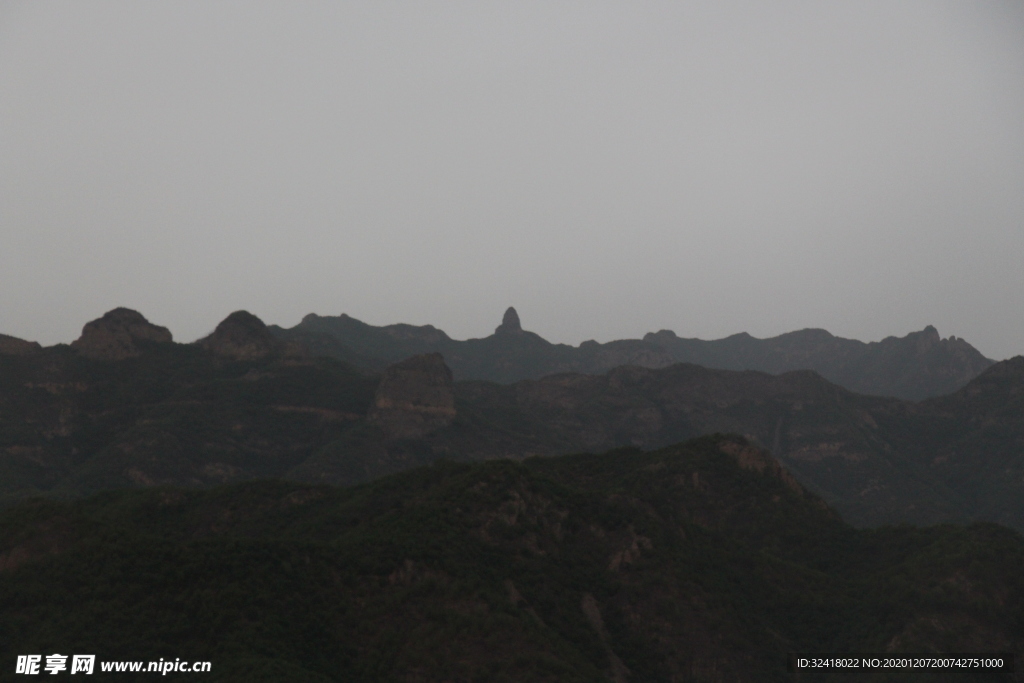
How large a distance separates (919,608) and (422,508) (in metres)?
42.5

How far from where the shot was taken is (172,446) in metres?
147

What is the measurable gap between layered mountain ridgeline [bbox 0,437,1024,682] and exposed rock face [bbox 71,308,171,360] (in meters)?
112

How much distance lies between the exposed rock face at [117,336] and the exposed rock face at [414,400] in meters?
61.1

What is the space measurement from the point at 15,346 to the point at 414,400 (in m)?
90.1

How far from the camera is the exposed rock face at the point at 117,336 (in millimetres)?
177000

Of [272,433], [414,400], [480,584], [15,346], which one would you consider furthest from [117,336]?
[480,584]

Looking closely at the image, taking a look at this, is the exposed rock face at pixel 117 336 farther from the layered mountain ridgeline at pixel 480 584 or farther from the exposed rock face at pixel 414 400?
the layered mountain ridgeline at pixel 480 584

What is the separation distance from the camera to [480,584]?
190 feet

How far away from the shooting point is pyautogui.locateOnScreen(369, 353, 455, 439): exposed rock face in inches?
7008

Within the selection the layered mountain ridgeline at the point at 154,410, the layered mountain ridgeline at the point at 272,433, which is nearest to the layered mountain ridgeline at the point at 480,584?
the layered mountain ridgeline at the point at 154,410

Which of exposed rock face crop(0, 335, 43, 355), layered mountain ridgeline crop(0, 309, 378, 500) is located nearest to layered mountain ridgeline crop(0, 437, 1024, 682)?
layered mountain ridgeline crop(0, 309, 378, 500)

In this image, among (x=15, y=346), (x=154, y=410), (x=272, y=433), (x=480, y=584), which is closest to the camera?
(x=480, y=584)

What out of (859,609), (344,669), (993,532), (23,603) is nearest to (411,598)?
(344,669)

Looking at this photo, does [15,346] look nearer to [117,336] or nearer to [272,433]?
[117,336]
